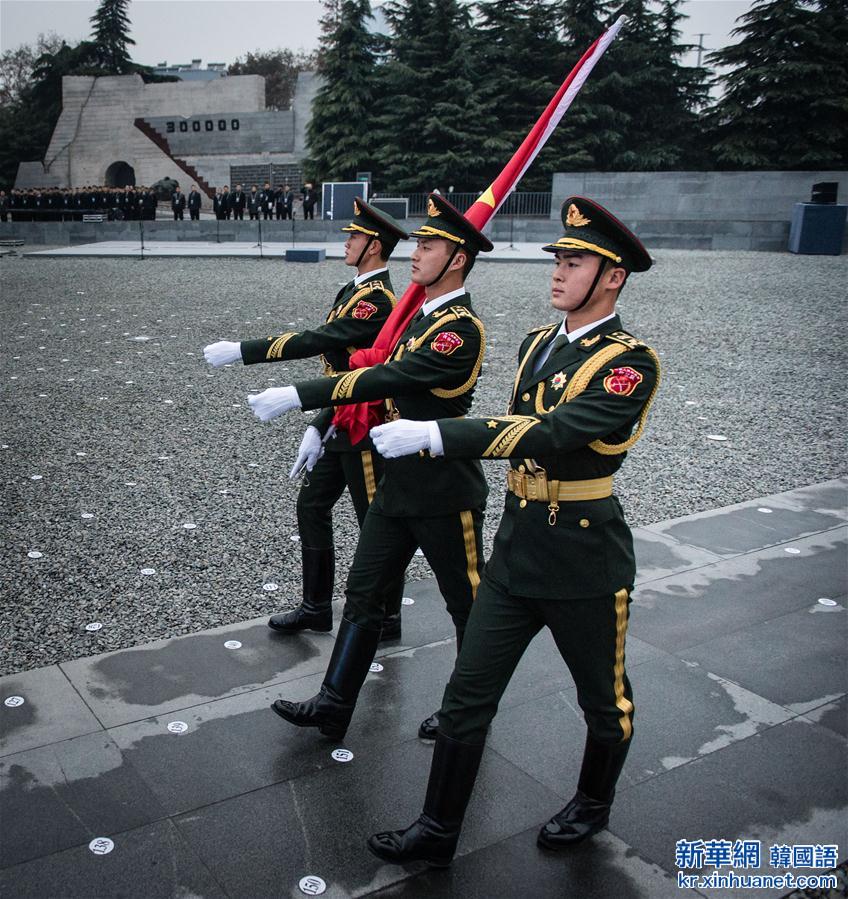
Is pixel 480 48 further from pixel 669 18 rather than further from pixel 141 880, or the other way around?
pixel 141 880

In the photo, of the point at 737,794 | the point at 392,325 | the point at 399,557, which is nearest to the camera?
the point at 737,794

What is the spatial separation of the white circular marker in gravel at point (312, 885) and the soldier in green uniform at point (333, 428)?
131 cm

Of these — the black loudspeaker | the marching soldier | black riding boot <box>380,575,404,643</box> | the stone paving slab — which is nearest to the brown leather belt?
black riding boot <box>380,575,404,643</box>

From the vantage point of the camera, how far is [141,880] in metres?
2.78

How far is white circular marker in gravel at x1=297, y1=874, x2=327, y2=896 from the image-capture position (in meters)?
2.76

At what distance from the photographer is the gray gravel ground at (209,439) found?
4.88m

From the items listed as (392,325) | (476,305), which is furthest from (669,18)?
(392,325)

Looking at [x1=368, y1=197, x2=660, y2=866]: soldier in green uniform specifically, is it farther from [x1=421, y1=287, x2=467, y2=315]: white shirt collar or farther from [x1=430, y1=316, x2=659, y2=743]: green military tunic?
[x1=421, y1=287, x2=467, y2=315]: white shirt collar

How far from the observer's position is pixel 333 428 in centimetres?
405

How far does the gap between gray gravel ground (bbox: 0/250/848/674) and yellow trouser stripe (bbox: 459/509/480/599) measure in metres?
1.60

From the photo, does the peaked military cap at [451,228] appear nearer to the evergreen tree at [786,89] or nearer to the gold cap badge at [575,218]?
the gold cap badge at [575,218]

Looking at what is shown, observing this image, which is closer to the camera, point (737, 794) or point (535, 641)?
point (737, 794)

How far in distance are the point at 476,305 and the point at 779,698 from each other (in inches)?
458

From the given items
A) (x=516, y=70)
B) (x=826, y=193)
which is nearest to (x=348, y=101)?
(x=516, y=70)
